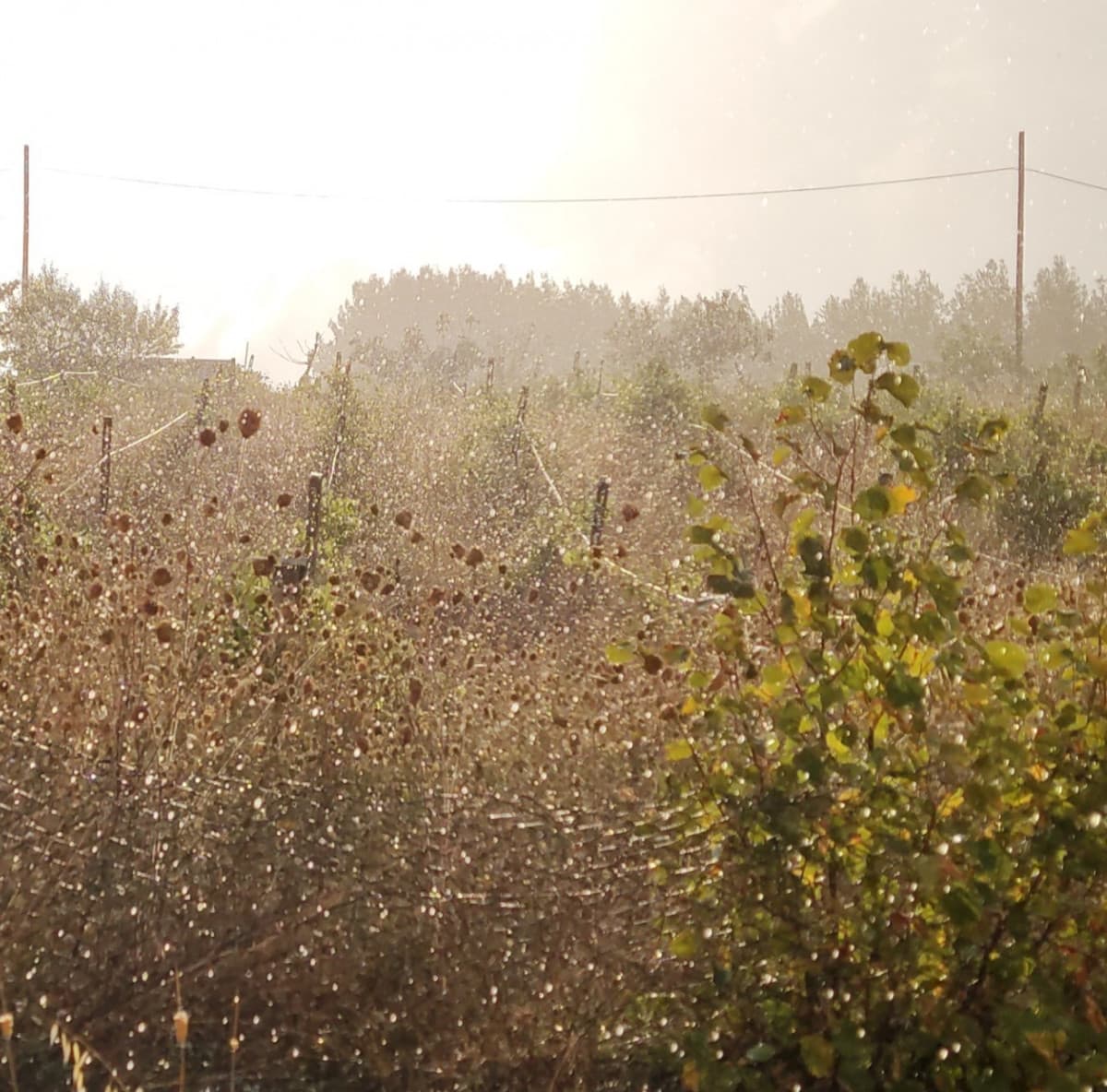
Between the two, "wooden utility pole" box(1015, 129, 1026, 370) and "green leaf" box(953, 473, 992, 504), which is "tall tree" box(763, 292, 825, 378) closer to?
"wooden utility pole" box(1015, 129, 1026, 370)

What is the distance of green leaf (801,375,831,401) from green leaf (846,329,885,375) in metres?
0.08

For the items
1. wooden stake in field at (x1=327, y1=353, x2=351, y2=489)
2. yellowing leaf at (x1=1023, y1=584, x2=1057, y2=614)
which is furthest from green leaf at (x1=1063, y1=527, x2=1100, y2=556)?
wooden stake in field at (x1=327, y1=353, x2=351, y2=489)

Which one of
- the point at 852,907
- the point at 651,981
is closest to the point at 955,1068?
the point at 852,907

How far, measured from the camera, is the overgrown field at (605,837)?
7.86ft

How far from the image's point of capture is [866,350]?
7.80 ft

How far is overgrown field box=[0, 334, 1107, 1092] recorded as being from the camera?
240cm

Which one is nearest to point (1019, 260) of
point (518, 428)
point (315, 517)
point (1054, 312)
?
point (518, 428)

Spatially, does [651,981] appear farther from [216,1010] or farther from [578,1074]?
[216,1010]

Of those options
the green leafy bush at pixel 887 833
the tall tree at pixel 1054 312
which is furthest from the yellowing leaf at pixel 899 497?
the tall tree at pixel 1054 312

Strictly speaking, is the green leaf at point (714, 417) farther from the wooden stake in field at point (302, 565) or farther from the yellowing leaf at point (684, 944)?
the wooden stake in field at point (302, 565)

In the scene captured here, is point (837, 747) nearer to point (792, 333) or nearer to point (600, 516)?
point (600, 516)

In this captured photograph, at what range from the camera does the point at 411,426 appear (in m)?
14.4

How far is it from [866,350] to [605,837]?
4.48 ft

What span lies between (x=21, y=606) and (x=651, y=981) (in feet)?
8.30
